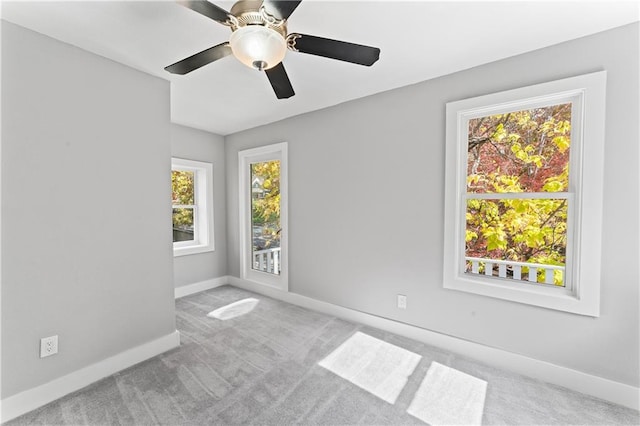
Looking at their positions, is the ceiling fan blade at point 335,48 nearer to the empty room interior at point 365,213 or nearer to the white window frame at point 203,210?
the empty room interior at point 365,213

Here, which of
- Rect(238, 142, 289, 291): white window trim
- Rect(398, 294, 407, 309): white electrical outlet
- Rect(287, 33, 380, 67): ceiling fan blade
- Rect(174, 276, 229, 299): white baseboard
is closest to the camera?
Rect(287, 33, 380, 67): ceiling fan blade

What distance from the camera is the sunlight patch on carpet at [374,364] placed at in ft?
6.23

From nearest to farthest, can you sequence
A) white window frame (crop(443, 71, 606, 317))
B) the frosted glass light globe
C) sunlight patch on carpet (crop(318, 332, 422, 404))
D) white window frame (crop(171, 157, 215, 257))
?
the frosted glass light globe
white window frame (crop(443, 71, 606, 317))
sunlight patch on carpet (crop(318, 332, 422, 404))
white window frame (crop(171, 157, 215, 257))

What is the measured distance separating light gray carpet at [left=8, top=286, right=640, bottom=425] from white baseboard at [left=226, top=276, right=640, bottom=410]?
0.06m

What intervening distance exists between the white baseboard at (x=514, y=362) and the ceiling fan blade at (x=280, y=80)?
2.33 metres

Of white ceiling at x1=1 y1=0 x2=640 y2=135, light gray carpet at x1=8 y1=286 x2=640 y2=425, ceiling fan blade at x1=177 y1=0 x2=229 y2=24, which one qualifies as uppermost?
white ceiling at x1=1 y1=0 x2=640 y2=135

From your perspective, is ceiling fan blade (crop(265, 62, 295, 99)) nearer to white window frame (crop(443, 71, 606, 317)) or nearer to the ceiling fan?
the ceiling fan

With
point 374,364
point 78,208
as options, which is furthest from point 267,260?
point 78,208

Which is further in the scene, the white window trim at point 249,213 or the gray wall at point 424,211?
the white window trim at point 249,213

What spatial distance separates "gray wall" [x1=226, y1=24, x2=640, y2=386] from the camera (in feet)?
5.63

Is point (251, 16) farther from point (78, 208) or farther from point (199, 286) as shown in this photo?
point (199, 286)

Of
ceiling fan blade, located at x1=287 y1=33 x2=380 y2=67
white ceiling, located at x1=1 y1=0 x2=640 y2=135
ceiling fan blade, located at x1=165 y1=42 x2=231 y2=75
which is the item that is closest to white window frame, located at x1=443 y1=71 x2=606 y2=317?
white ceiling, located at x1=1 y1=0 x2=640 y2=135

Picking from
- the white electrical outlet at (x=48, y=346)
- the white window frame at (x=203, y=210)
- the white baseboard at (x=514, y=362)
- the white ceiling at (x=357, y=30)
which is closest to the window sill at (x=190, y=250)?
the white window frame at (x=203, y=210)

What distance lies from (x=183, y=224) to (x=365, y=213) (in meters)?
2.79
